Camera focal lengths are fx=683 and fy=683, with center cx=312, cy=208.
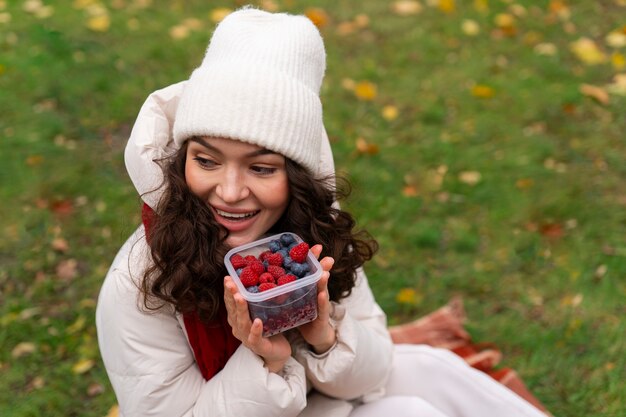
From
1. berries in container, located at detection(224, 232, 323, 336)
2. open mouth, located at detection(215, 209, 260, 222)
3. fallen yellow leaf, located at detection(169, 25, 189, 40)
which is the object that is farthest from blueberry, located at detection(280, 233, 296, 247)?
fallen yellow leaf, located at detection(169, 25, 189, 40)

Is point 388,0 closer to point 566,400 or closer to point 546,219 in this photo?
point 546,219

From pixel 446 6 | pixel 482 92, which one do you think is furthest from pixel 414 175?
pixel 446 6

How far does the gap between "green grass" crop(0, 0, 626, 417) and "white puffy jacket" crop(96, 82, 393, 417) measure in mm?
698

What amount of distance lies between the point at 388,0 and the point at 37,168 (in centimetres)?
276

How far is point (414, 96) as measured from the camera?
411 centimetres

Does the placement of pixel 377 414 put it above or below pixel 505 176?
above

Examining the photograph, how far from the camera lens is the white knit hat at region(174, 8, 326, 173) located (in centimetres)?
154

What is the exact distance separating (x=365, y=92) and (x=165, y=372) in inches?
105

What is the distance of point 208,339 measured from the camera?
1.76m

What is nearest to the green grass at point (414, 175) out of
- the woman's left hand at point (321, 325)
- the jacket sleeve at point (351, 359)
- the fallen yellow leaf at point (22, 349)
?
the fallen yellow leaf at point (22, 349)

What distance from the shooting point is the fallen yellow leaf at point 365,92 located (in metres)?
4.07

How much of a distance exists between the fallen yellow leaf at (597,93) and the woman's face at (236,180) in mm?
3002

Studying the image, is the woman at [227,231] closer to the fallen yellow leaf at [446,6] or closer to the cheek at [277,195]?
the cheek at [277,195]

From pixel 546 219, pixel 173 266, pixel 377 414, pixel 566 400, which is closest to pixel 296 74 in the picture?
pixel 173 266
